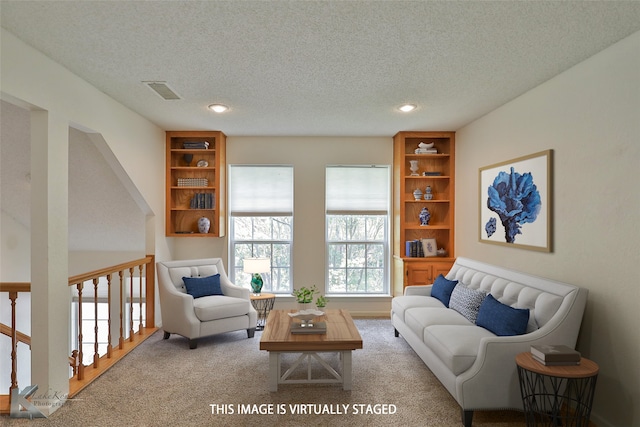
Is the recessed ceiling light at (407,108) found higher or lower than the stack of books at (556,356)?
higher

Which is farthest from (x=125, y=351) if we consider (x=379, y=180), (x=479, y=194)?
(x=479, y=194)

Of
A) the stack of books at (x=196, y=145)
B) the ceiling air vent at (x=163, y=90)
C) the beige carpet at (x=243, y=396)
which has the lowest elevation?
the beige carpet at (x=243, y=396)

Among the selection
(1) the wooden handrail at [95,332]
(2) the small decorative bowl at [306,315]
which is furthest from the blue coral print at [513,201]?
(1) the wooden handrail at [95,332]

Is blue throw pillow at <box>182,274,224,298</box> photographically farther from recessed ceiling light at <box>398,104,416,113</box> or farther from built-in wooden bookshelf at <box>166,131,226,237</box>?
recessed ceiling light at <box>398,104,416,113</box>

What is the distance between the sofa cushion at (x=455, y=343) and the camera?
2646 mm

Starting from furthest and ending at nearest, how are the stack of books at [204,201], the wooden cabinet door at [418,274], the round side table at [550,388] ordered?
the stack of books at [204,201], the wooden cabinet door at [418,274], the round side table at [550,388]

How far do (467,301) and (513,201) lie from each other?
1064 millimetres

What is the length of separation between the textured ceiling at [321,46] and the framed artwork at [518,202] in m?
0.70

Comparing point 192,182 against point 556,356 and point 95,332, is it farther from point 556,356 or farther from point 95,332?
point 556,356

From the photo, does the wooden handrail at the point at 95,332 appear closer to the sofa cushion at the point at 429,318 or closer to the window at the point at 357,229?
the window at the point at 357,229

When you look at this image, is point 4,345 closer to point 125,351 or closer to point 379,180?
point 125,351

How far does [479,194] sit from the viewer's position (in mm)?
4336

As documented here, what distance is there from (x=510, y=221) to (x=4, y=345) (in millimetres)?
6954

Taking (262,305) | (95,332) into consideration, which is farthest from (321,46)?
(262,305)
